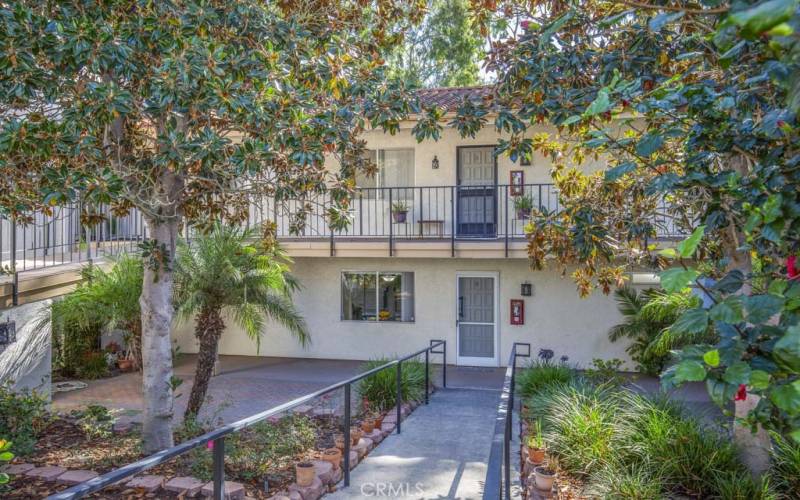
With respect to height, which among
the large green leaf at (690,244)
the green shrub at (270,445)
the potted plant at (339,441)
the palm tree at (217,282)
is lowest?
the potted plant at (339,441)

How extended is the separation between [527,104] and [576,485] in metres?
3.81

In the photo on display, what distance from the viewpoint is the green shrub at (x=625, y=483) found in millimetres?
4945

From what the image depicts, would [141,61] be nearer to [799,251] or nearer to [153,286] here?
[153,286]

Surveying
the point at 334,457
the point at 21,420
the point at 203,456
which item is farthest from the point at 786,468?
the point at 21,420

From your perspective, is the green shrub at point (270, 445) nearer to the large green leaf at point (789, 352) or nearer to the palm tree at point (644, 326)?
the large green leaf at point (789, 352)

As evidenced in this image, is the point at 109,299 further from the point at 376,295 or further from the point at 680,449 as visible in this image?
the point at 680,449

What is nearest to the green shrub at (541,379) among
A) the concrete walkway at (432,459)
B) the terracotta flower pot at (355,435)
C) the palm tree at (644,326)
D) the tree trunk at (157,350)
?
the concrete walkway at (432,459)

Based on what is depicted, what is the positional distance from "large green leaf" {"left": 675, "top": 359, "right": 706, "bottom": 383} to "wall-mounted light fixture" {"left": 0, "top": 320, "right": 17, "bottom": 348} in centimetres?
922

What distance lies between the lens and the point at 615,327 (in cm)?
1321

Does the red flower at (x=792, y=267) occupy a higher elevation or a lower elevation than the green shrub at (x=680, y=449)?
higher

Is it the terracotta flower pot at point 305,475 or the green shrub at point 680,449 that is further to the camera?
the terracotta flower pot at point 305,475

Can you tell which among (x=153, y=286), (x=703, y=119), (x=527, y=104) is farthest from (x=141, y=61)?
(x=703, y=119)

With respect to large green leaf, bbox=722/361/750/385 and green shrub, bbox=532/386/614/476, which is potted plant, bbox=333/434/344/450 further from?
large green leaf, bbox=722/361/750/385

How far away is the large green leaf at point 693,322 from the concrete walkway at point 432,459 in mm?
4277
